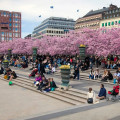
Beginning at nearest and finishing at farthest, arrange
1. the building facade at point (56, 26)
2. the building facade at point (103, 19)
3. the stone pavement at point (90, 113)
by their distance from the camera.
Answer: the stone pavement at point (90, 113), the building facade at point (103, 19), the building facade at point (56, 26)

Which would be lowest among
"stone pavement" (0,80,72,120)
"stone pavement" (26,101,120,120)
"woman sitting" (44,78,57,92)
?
"stone pavement" (0,80,72,120)

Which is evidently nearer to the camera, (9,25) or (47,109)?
(47,109)

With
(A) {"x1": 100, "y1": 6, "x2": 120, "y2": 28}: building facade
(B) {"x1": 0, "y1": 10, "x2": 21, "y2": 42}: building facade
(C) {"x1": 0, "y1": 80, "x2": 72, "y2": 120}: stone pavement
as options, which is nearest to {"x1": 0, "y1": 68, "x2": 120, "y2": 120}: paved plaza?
(C) {"x1": 0, "y1": 80, "x2": 72, "y2": 120}: stone pavement

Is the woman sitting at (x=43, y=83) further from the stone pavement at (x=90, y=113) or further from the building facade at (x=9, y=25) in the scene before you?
the building facade at (x=9, y=25)

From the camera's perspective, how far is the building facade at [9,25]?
13662cm

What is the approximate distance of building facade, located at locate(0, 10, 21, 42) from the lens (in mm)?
136625

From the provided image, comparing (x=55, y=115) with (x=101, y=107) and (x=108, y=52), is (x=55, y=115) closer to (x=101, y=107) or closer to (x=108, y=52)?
(x=101, y=107)

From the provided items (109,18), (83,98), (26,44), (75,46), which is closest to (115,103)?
(83,98)

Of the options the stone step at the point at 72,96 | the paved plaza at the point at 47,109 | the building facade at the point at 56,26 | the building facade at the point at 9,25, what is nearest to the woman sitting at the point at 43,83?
the paved plaza at the point at 47,109

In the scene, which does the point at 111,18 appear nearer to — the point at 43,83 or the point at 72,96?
the point at 43,83

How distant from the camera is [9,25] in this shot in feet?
457

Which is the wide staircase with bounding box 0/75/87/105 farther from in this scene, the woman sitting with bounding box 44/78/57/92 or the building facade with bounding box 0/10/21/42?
the building facade with bounding box 0/10/21/42

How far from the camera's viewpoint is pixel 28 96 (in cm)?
1495

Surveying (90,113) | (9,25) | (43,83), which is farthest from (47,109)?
(9,25)
